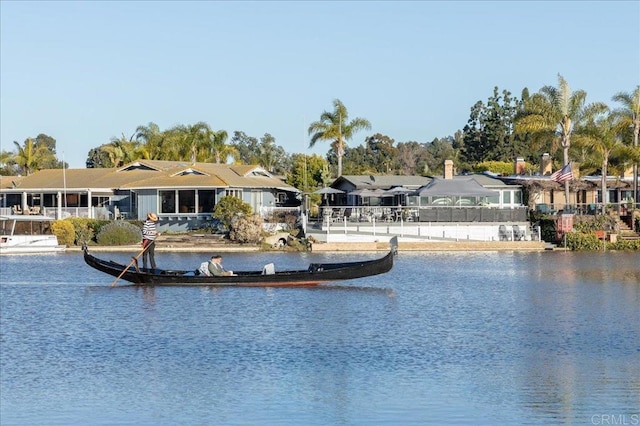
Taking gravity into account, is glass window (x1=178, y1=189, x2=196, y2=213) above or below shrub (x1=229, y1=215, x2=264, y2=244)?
above

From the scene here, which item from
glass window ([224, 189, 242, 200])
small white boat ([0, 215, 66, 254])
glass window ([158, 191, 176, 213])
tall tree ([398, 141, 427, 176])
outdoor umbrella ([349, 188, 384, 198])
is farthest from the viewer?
tall tree ([398, 141, 427, 176])

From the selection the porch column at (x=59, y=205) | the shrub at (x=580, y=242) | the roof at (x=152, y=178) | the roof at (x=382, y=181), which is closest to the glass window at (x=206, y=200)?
the roof at (x=152, y=178)

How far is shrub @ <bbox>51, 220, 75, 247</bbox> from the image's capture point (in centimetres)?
6931

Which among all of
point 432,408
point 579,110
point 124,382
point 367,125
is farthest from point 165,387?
point 367,125

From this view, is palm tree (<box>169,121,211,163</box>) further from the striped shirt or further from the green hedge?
the striped shirt

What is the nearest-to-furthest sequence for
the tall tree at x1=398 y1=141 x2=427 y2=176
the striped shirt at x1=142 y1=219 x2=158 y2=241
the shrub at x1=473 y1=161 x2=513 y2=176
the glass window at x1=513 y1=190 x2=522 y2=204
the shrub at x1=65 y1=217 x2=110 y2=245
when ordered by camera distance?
the striped shirt at x1=142 y1=219 x2=158 y2=241
the shrub at x1=65 y1=217 x2=110 y2=245
the glass window at x1=513 y1=190 x2=522 y2=204
the shrub at x1=473 y1=161 x2=513 y2=176
the tall tree at x1=398 y1=141 x2=427 y2=176

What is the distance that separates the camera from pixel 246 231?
66.9 m

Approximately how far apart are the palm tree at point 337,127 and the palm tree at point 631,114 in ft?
89.1

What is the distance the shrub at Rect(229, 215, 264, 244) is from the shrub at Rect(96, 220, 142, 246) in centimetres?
631

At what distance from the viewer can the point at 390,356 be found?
94.1 ft

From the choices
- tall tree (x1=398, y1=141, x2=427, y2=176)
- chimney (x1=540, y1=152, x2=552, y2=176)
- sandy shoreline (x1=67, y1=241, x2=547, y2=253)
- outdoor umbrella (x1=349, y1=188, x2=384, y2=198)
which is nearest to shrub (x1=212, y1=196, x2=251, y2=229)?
sandy shoreline (x1=67, y1=241, x2=547, y2=253)

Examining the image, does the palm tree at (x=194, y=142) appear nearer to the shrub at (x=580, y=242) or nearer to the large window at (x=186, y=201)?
the large window at (x=186, y=201)

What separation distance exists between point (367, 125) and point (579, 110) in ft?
94.3

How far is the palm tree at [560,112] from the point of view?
74.6 metres
